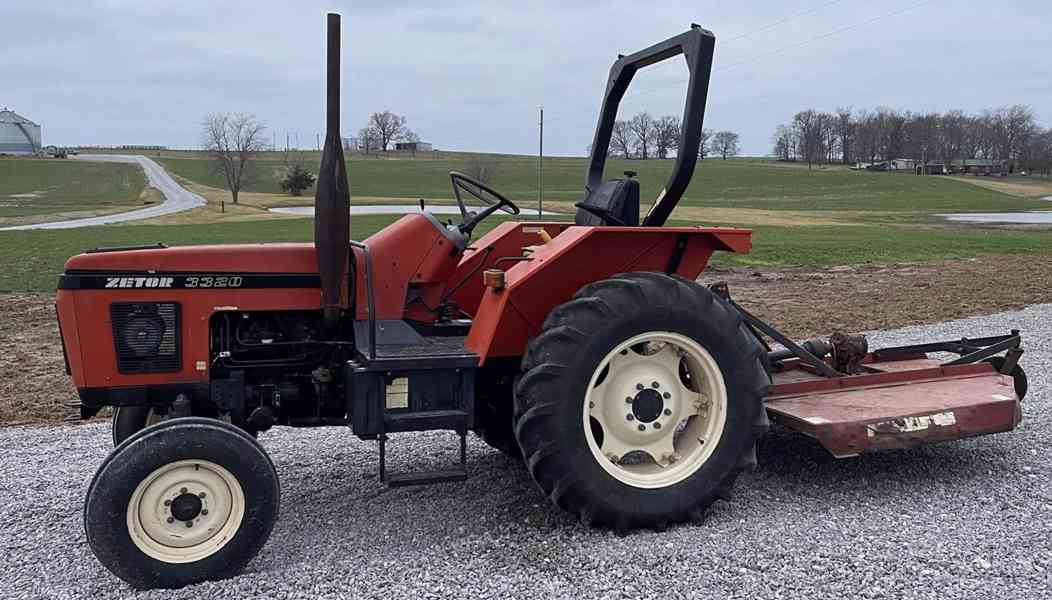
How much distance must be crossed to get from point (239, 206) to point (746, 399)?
159 feet

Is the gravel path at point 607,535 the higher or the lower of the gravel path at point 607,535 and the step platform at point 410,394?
the lower

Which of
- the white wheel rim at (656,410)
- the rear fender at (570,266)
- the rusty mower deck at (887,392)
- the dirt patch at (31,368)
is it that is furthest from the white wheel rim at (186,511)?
the dirt patch at (31,368)

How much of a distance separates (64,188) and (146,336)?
7160 centimetres

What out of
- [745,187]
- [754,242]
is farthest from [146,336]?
[745,187]

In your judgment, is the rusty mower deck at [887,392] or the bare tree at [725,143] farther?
the bare tree at [725,143]

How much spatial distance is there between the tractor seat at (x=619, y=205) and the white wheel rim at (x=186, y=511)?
7.21 ft

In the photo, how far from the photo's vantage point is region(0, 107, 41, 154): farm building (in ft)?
434

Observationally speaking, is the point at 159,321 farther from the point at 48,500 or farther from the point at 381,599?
the point at 381,599

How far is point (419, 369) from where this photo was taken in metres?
3.85

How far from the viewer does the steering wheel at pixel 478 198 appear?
4609 mm

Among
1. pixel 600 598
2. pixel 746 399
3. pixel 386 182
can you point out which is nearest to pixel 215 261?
pixel 600 598

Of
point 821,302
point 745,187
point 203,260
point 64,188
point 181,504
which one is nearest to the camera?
point 181,504

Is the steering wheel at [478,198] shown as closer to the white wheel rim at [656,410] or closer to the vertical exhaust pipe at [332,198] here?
the vertical exhaust pipe at [332,198]

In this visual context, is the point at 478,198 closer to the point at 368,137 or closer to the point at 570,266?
the point at 570,266
